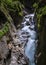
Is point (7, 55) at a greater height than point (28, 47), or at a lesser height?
greater

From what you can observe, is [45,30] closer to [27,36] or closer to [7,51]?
[7,51]

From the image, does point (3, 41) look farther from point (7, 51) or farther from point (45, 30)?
point (45, 30)

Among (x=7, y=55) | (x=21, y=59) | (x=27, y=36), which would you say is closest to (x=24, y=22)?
(x=27, y=36)

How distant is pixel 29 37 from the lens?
1548cm

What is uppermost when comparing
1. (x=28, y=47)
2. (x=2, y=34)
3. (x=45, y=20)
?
(x=45, y=20)

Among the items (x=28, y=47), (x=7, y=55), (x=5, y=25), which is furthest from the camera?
(x=28, y=47)

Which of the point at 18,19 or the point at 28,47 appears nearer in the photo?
the point at 28,47

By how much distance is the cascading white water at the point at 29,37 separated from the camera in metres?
13.1

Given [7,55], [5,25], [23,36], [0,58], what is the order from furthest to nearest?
[23,36] < [5,25] < [7,55] < [0,58]

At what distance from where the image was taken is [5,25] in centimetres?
1276

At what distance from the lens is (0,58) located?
31.4ft

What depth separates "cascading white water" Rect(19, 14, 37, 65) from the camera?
13.1 m

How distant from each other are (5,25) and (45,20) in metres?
3.60

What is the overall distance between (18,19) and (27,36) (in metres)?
3.76
